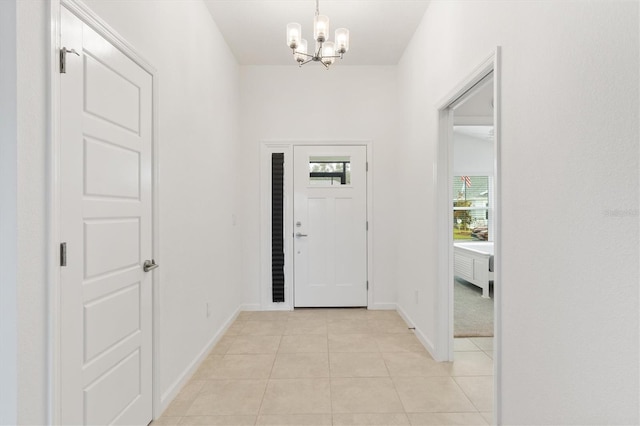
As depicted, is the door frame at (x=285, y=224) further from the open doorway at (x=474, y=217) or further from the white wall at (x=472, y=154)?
the white wall at (x=472, y=154)

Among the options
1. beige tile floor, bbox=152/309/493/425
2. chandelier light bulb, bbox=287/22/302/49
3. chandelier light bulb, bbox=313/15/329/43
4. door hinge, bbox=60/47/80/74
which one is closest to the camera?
door hinge, bbox=60/47/80/74

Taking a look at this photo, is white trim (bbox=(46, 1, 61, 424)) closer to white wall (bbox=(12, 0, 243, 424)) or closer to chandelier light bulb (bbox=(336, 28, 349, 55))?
white wall (bbox=(12, 0, 243, 424))

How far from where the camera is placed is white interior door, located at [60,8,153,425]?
4.20 feet

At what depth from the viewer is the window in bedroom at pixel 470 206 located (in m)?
6.60

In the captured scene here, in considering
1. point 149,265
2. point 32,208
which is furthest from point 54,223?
point 149,265

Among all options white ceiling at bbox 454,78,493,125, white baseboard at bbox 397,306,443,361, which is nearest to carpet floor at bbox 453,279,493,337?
white baseboard at bbox 397,306,443,361

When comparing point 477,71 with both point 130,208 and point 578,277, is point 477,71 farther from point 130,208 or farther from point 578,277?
point 130,208

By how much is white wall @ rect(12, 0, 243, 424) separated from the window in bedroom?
4.74 meters

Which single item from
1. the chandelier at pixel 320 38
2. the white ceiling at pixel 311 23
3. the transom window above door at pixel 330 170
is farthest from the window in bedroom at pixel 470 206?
the chandelier at pixel 320 38

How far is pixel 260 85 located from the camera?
13.1 feet

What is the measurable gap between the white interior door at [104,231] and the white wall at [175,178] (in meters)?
0.12

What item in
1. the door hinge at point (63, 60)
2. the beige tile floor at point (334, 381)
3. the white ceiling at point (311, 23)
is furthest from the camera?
the white ceiling at point (311, 23)

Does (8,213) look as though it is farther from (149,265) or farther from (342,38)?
(342,38)

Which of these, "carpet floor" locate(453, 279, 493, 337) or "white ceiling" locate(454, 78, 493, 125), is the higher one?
"white ceiling" locate(454, 78, 493, 125)
